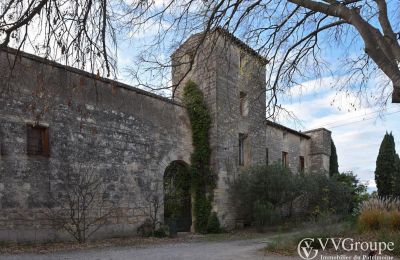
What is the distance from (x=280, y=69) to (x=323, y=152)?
699 inches

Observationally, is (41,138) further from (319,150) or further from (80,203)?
(319,150)

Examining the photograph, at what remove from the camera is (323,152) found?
24703mm

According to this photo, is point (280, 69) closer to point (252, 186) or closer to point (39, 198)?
point (39, 198)

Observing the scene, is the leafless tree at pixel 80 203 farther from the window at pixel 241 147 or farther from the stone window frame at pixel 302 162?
the stone window frame at pixel 302 162

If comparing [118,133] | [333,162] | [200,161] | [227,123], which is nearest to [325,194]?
[227,123]

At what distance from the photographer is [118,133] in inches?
498

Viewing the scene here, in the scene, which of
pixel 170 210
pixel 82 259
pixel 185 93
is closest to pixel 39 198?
pixel 82 259

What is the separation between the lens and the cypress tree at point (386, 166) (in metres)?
21.1

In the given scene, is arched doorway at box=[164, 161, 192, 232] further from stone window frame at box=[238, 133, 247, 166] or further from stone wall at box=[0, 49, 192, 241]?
stone window frame at box=[238, 133, 247, 166]

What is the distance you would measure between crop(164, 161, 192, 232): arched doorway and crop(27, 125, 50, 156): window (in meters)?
5.74

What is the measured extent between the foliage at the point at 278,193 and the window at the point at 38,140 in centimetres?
758

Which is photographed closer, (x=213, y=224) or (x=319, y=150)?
(x=213, y=224)

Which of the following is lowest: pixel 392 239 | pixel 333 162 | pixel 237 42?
pixel 392 239

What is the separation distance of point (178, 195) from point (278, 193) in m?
3.71
